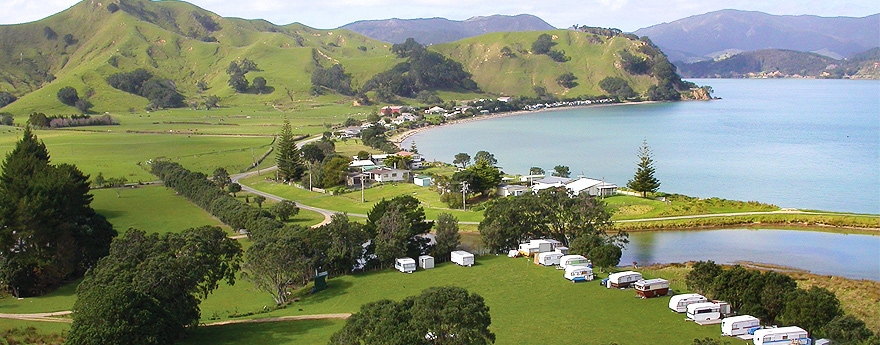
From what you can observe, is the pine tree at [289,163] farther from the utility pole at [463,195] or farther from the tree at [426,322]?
the tree at [426,322]

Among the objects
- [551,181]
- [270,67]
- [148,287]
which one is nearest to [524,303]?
[148,287]

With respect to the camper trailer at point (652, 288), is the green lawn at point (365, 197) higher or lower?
lower

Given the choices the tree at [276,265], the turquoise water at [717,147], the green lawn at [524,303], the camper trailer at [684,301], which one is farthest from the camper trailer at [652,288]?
the turquoise water at [717,147]

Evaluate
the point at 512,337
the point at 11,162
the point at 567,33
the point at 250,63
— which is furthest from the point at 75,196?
the point at 567,33

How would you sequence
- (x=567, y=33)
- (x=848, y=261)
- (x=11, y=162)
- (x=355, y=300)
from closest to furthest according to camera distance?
1. (x=355, y=300)
2. (x=848, y=261)
3. (x=11, y=162)
4. (x=567, y=33)

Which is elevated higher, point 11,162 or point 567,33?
point 567,33

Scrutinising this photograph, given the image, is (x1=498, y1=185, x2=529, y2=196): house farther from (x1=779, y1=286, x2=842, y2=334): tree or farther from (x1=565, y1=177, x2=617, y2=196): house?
(x1=779, y1=286, x2=842, y2=334): tree

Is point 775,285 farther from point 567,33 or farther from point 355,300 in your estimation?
point 567,33
